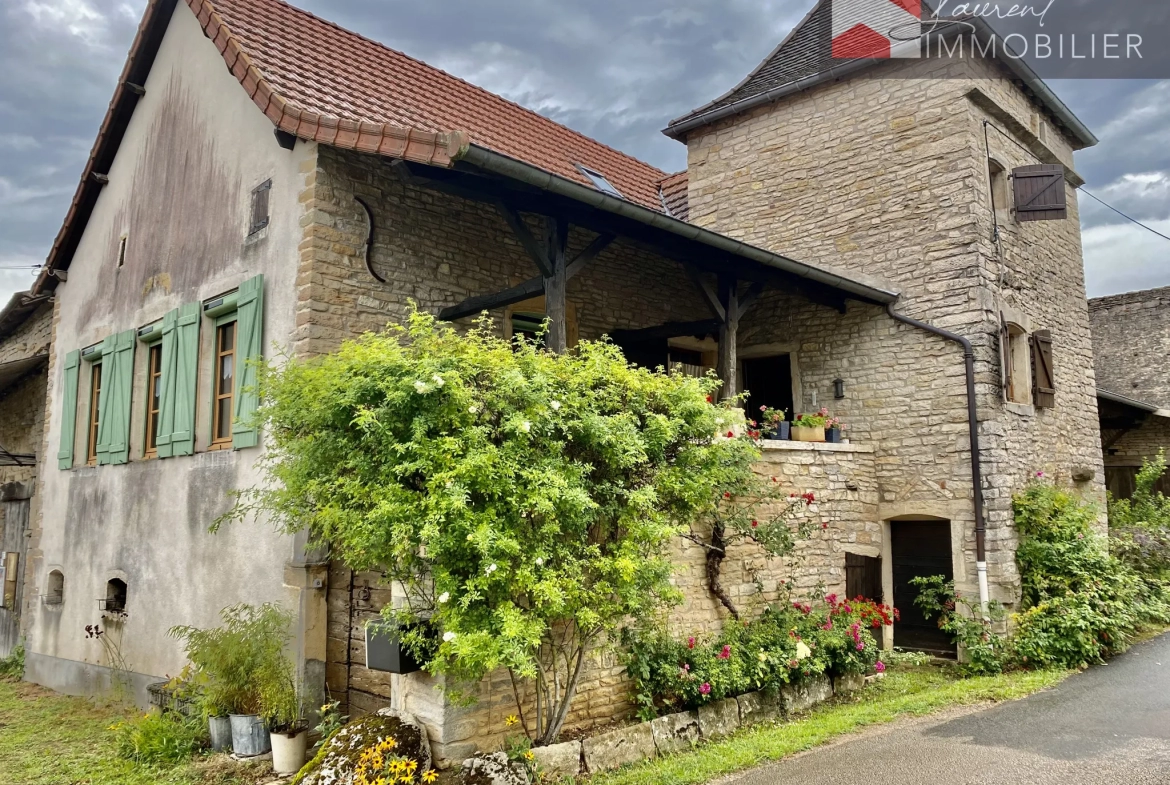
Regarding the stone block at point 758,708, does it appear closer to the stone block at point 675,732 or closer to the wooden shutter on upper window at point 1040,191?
the stone block at point 675,732

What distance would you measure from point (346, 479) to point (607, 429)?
1.58 m

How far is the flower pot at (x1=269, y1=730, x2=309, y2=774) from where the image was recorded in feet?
17.9

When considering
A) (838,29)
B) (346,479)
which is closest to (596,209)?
(346,479)

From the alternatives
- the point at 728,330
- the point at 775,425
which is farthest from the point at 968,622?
the point at 728,330

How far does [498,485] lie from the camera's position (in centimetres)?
443

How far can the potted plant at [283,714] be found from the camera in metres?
5.45

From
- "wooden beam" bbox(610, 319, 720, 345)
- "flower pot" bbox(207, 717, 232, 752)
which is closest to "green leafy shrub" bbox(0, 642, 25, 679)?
"flower pot" bbox(207, 717, 232, 752)

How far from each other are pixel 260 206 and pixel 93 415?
4315 mm

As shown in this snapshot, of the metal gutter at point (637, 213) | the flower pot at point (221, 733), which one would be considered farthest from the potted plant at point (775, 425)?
the flower pot at point (221, 733)

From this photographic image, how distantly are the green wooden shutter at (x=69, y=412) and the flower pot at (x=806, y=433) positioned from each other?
8.59m

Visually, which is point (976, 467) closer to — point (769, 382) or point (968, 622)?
point (968, 622)

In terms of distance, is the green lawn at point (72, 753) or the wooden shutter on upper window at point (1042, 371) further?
the wooden shutter on upper window at point (1042, 371)

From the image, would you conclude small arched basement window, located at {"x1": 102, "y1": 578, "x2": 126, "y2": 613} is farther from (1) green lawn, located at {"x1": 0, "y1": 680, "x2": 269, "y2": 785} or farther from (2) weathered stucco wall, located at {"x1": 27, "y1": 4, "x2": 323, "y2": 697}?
(1) green lawn, located at {"x1": 0, "y1": 680, "x2": 269, "y2": 785}

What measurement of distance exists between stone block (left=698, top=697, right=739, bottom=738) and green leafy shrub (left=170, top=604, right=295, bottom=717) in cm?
307
